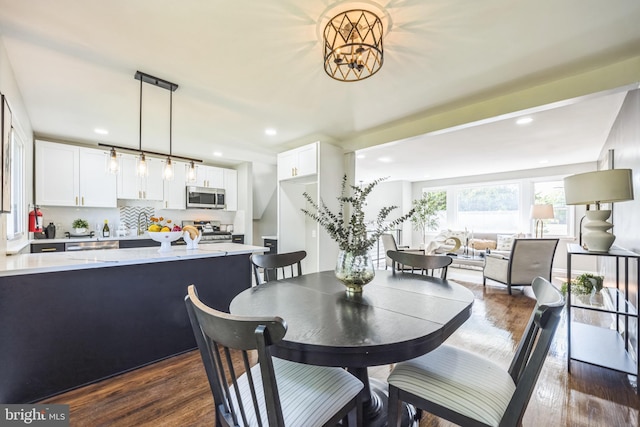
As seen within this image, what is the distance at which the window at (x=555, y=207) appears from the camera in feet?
21.1

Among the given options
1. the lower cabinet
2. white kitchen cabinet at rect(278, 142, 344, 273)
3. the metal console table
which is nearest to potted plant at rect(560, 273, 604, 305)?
the metal console table

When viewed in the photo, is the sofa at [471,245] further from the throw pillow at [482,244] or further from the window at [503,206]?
the window at [503,206]

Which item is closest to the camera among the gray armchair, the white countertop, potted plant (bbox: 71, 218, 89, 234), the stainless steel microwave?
the white countertop

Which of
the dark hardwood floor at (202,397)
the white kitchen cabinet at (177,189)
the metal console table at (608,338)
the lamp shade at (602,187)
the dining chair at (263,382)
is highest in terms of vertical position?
the white kitchen cabinet at (177,189)

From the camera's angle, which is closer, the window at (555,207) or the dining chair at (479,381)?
the dining chair at (479,381)

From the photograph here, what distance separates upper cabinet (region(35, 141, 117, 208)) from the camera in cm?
385

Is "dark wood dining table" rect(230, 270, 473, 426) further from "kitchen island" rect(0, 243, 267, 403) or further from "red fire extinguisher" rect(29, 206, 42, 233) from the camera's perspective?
"red fire extinguisher" rect(29, 206, 42, 233)

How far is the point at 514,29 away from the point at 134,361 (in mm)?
3678

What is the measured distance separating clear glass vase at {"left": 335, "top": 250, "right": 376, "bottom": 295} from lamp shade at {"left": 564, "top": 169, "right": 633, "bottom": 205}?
6.37 feet

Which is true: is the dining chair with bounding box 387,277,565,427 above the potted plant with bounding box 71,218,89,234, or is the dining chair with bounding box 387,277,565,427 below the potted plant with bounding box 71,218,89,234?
below

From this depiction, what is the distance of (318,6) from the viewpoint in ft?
5.24

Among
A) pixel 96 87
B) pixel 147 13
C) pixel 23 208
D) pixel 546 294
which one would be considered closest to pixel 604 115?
pixel 546 294

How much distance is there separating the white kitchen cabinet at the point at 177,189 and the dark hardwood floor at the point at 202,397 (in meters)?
3.36

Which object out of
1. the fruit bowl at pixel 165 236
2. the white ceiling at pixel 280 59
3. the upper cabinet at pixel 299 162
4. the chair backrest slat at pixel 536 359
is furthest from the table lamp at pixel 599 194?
the fruit bowl at pixel 165 236
